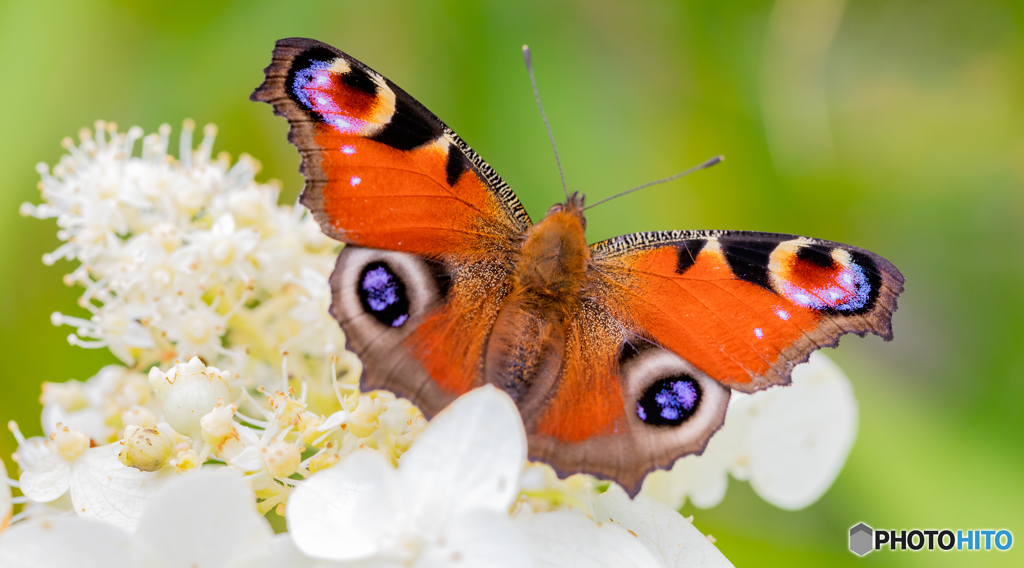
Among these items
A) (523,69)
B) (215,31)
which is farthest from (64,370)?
(523,69)

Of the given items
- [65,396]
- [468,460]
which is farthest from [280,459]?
[65,396]

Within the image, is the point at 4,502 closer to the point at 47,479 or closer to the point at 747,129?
the point at 47,479

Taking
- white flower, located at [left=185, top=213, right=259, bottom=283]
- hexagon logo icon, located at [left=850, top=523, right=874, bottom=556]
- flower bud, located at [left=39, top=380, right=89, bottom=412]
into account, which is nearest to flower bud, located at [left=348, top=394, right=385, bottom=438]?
white flower, located at [left=185, top=213, right=259, bottom=283]

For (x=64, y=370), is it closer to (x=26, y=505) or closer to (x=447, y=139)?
(x=26, y=505)

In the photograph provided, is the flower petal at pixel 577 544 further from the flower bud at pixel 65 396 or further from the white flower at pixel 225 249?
the flower bud at pixel 65 396

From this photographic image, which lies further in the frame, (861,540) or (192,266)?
(861,540)

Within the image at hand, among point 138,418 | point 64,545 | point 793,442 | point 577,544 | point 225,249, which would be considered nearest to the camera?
point 64,545

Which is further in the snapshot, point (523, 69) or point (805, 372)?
point (523, 69)
